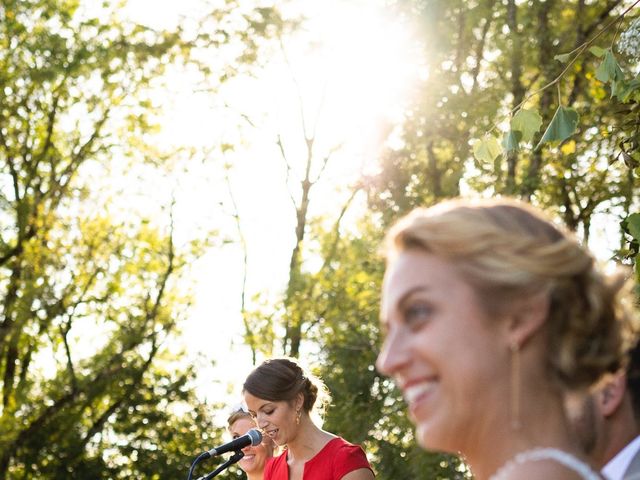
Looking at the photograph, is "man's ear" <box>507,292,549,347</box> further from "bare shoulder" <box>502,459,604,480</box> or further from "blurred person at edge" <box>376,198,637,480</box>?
"bare shoulder" <box>502,459,604,480</box>

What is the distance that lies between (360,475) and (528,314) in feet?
13.6

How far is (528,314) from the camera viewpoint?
145 centimetres

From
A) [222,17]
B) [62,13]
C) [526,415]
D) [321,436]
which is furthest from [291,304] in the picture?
[526,415]

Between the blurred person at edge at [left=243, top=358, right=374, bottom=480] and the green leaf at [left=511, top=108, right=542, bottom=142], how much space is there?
85.4 inches

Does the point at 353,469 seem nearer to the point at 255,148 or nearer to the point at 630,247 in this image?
the point at 630,247

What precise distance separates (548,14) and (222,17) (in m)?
4.78

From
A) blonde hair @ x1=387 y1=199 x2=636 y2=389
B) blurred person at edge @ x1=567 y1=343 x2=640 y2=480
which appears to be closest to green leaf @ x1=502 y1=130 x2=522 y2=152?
blurred person at edge @ x1=567 y1=343 x2=640 y2=480

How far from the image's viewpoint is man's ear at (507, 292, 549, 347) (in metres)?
1.44

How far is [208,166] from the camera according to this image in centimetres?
1841

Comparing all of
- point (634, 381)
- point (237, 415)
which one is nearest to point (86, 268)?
point (237, 415)

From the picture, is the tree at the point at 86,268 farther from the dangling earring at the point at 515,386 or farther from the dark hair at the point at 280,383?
the dangling earring at the point at 515,386

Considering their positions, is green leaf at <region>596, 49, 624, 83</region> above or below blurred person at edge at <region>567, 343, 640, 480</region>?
above

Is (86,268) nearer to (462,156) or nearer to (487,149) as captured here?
(462,156)

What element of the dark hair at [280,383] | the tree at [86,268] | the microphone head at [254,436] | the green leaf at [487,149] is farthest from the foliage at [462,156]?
the green leaf at [487,149]
